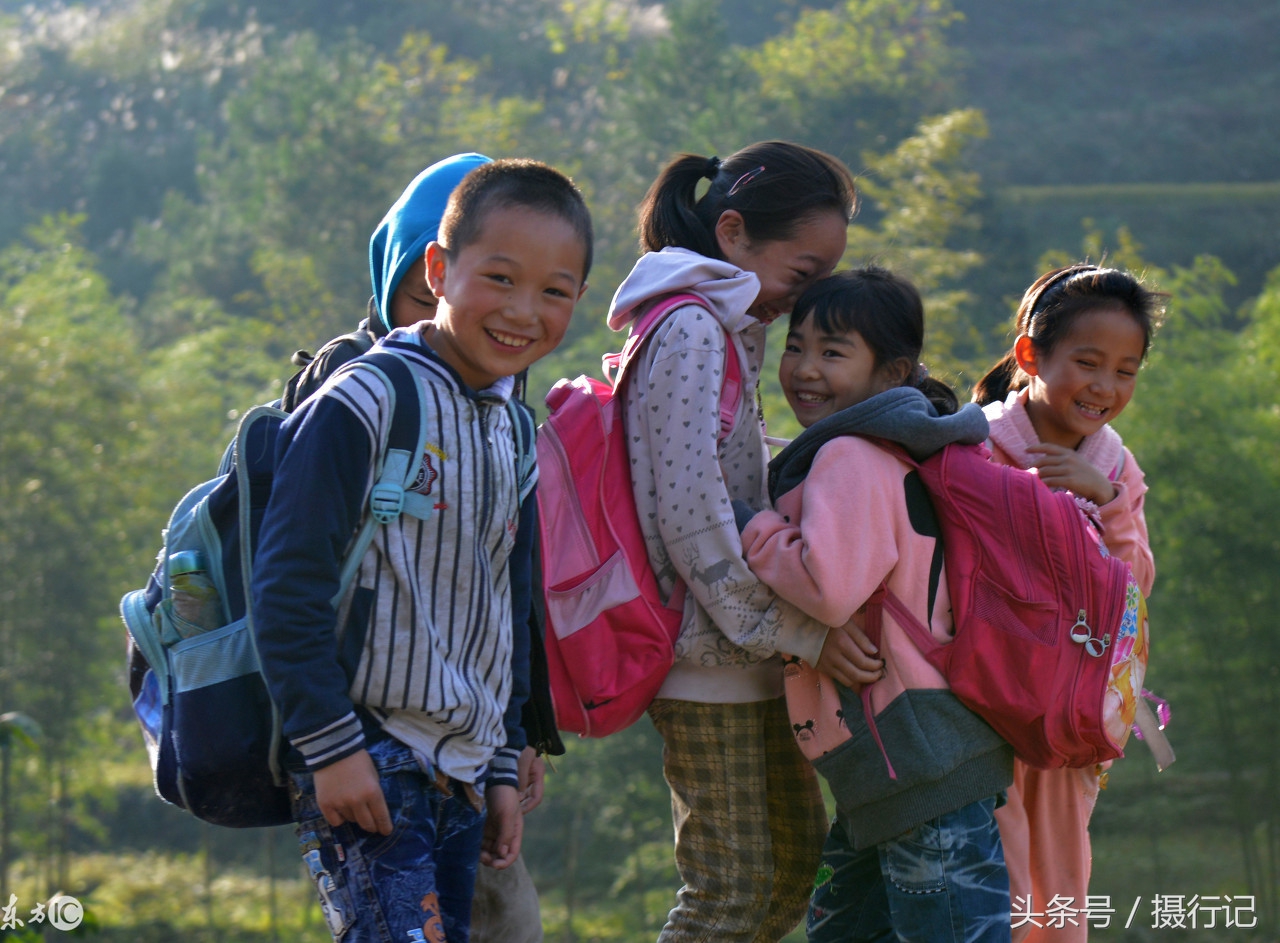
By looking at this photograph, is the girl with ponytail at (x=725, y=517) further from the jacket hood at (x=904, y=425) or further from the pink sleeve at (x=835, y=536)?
the jacket hood at (x=904, y=425)

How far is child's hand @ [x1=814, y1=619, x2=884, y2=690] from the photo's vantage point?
1.82 metres

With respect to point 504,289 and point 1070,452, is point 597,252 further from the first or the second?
point 504,289

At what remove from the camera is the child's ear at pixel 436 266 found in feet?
5.31

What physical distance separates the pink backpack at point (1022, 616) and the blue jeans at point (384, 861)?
66 cm

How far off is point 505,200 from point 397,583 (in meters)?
0.50

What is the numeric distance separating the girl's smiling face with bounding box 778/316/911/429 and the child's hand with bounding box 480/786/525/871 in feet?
2.42

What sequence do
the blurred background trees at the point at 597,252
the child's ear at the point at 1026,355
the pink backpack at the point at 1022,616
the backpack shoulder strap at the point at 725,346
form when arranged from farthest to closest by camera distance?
the blurred background trees at the point at 597,252, the child's ear at the point at 1026,355, the backpack shoulder strap at the point at 725,346, the pink backpack at the point at 1022,616

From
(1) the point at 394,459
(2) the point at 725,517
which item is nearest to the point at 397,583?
(1) the point at 394,459

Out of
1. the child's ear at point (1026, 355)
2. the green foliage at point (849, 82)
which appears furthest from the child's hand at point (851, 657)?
the green foliage at point (849, 82)

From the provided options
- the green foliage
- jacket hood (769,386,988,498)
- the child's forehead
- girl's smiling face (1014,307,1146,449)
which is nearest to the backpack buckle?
the child's forehead

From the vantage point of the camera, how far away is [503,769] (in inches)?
66.3

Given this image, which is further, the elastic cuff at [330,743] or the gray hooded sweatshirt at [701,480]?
the gray hooded sweatshirt at [701,480]

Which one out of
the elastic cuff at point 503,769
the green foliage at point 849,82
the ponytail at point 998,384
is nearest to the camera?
the elastic cuff at point 503,769

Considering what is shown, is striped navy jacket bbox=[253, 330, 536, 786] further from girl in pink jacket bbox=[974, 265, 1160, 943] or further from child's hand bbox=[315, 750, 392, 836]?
girl in pink jacket bbox=[974, 265, 1160, 943]
